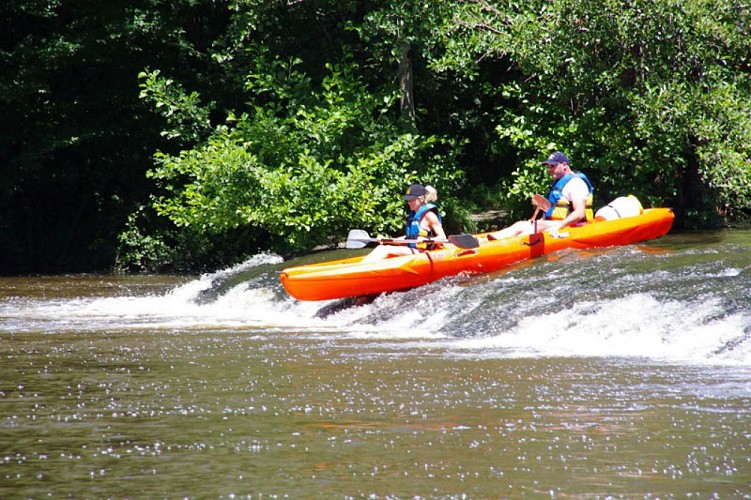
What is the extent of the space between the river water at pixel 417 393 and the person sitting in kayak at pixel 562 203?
34.0 inches

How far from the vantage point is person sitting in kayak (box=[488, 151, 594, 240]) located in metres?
12.1

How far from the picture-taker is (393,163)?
16.8 m

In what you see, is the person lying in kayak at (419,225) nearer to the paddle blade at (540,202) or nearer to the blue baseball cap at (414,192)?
the blue baseball cap at (414,192)

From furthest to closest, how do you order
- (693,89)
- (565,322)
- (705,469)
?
(693,89)
(565,322)
(705,469)

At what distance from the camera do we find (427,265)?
11.1 m

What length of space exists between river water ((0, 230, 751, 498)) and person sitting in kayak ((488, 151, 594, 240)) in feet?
2.84

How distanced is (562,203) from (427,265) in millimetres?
1929

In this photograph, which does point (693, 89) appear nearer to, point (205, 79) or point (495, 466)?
point (205, 79)

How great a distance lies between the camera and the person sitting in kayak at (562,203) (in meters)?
12.1

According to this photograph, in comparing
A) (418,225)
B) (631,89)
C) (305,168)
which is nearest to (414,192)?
(418,225)

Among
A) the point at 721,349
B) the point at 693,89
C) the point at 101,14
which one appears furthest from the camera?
the point at 101,14

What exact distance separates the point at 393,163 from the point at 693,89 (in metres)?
4.26

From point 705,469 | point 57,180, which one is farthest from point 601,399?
point 57,180

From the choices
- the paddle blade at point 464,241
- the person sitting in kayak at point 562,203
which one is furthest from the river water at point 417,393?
the person sitting in kayak at point 562,203
